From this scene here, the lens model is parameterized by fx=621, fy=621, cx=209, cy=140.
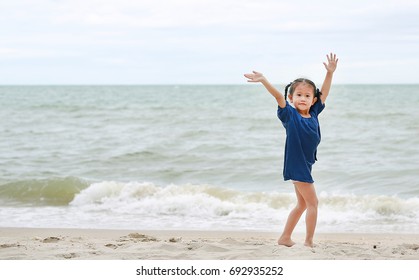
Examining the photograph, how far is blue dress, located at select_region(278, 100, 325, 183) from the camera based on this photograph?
4.79 metres

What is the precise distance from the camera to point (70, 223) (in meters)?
7.57

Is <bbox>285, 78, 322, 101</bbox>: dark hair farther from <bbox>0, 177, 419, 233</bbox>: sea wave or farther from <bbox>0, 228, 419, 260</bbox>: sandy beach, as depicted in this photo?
<bbox>0, 177, 419, 233</bbox>: sea wave

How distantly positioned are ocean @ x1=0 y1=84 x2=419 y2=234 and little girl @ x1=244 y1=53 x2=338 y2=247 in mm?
2224

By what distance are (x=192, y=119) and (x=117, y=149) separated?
27.1 feet

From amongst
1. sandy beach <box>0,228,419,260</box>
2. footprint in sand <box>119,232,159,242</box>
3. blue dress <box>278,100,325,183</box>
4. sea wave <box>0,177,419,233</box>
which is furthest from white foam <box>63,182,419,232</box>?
blue dress <box>278,100,325,183</box>

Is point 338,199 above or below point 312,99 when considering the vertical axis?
below

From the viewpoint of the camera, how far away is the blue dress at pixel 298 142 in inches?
189

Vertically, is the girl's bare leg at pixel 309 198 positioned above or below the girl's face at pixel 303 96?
below

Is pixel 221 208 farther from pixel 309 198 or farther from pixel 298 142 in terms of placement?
pixel 298 142

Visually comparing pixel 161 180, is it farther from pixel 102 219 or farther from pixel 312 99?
pixel 312 99

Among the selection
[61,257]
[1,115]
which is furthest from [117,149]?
[1,115]
